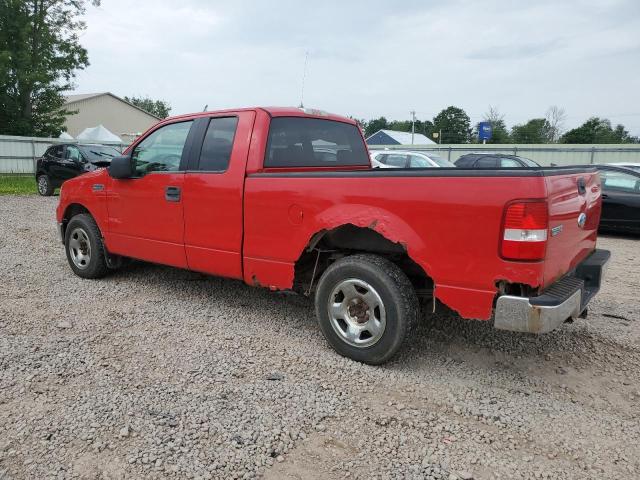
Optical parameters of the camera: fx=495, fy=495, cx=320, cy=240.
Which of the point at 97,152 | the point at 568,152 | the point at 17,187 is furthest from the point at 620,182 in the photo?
the point at 17,187

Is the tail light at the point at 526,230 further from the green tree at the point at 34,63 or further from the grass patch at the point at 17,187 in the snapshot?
the green tree at the point at 34,63

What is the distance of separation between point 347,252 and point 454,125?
88083mm

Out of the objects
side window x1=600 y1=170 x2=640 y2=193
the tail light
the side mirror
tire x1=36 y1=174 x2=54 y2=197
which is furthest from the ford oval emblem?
tire x1=36 y1=174 x2=54 y2=197

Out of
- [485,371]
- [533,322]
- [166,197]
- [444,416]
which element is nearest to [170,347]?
[166,197]

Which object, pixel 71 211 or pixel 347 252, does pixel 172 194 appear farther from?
pixel 71 211

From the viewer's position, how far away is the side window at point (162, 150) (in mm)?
4715

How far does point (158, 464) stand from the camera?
2.50 meters

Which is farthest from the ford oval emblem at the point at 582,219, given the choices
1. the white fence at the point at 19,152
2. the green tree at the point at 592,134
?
the green tree at the point at 592,134

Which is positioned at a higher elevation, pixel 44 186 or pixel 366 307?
pixel 44 186

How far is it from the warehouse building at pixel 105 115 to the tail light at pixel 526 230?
42962 mm

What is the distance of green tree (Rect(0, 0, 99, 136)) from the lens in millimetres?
25781

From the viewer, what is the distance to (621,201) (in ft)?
30.1

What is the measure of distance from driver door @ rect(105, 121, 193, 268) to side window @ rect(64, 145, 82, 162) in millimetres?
10499

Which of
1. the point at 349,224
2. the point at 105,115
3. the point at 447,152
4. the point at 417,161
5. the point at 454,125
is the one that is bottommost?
the point at 349,224
